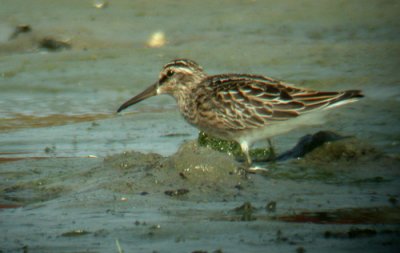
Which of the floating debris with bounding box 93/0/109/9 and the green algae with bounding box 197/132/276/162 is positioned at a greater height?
the green algae with bounding box 197/132/276/162

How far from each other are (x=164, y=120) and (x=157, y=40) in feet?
12.3

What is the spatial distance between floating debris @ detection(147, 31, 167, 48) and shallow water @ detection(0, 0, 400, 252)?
0.09 metres

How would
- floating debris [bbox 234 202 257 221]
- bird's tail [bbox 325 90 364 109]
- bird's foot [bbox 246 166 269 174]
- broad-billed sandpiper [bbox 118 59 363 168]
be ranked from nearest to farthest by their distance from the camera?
1. floating debris [bbox 234 202 257 221]
2. bird's foot [bbox 246 166 269 174]
3. bird's tail [bbox 325 90 364 109]
4. broad-billed sandpiper [bbox 118 59 363 168]

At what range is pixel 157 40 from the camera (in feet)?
53.6

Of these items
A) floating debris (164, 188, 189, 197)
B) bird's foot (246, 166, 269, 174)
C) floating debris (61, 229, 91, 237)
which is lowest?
bird's foot (246, 166, 269, 174)

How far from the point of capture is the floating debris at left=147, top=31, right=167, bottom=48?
16250 millimetres

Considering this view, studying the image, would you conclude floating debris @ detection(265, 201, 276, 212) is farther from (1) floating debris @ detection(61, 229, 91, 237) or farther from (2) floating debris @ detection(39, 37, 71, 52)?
(2) floating debris @ detection(39, 37, 71, 52)

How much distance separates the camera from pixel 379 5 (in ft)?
55.7

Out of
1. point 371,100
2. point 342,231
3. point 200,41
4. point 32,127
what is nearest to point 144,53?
point 200,41

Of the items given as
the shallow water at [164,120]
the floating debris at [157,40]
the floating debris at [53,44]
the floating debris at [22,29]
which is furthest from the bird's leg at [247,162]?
the floating debris at [22,29]

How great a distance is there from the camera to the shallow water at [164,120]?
7.52 m

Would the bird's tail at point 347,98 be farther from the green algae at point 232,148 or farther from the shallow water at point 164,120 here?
the green algae at point 232,148

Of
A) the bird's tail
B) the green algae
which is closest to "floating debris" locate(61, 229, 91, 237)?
the green algae

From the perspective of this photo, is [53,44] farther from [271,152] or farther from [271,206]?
[271,206]
